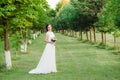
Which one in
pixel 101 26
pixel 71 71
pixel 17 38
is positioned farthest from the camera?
pixel 101 26

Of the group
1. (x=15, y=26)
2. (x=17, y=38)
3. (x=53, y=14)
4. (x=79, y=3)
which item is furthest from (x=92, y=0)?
(x=53, y=14)

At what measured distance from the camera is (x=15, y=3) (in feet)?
70.9

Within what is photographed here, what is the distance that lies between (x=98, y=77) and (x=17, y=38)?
13.9 metres

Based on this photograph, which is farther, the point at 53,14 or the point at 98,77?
the point at 53,14

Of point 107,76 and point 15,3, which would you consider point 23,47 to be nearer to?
point 15,3

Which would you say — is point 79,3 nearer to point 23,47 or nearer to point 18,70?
point 23,47

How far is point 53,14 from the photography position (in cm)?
17762

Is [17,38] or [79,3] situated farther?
[79,3]

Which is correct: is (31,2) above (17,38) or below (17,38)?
above

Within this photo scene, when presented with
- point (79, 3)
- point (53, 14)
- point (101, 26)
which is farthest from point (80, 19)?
point (53, 14)

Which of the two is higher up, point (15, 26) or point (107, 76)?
point (15, 26)

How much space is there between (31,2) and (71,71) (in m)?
3.91

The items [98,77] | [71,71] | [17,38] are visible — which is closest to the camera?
[98,77]

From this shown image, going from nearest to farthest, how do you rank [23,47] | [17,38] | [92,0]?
[17,38] < [23,47] < [92,0]
